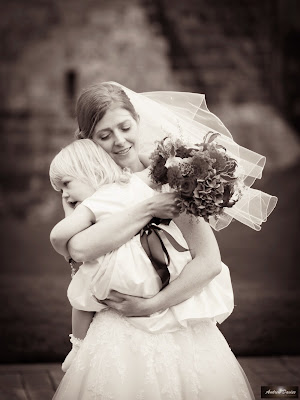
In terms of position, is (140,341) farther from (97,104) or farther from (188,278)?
(97,104)

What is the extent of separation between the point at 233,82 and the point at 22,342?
3054mm

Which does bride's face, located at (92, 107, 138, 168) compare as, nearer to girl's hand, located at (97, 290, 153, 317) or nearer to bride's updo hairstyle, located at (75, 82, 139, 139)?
bride's updo hairstyle, located at (75, 82, 139, 139)

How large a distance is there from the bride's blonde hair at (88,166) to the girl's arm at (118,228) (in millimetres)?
189

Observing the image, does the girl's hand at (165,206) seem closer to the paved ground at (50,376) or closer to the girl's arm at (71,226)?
the girl's arm at (71,226)

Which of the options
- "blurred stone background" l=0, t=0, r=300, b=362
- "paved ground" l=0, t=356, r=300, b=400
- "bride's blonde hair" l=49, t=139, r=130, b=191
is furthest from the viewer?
"blurred stone background" l=0, t=0, r=300, b=362

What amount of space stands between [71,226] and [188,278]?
0.51 metres

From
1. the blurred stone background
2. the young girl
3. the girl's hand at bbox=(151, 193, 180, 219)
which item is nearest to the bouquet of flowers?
the girl's hand at bbox=(151, 193, 180, 219)

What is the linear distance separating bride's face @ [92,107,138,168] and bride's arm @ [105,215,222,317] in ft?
1.21

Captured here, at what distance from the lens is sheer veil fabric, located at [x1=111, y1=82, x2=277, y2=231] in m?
3.35

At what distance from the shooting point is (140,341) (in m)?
2.99

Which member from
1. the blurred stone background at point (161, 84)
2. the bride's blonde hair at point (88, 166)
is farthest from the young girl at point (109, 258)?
the blurred stone background at point (161, 84)

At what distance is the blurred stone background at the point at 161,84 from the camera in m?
6.91

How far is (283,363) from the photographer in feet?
20.2

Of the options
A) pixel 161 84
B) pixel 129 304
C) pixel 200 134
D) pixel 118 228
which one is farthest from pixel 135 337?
pixel 161 84
